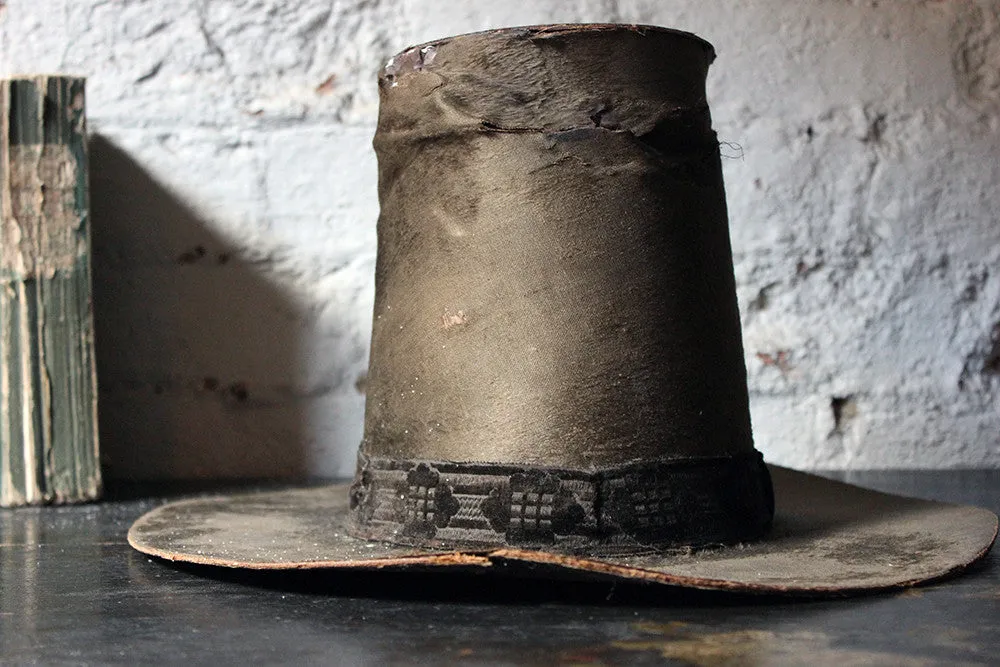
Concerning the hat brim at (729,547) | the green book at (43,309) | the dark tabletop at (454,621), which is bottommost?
the dark tabletop at (454,621)

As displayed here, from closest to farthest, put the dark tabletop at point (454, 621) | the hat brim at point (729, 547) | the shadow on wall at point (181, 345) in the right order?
1. the dark tabletop at point (454, 621)
2. the hat brim at point (729, 547)
3. the shadow on wall at point (181, 345)

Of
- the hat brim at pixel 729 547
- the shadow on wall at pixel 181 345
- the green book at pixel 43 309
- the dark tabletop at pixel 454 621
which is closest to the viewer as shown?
the dark tabletop at pixel 454 621

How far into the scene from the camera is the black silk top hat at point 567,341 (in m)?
1.02

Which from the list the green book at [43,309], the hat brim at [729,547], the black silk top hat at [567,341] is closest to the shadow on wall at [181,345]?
the green book at [43,309]

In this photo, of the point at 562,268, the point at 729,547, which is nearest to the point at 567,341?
the point at 562,268

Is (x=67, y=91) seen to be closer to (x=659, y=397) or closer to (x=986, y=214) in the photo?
(x=659, y=397)

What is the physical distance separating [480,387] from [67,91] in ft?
3.19

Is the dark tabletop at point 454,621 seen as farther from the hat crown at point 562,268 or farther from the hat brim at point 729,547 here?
the hat crown at point 562,268

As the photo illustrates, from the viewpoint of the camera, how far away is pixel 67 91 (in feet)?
5.47

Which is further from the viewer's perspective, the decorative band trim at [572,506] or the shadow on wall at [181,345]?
the shadow on wall at [181,345]

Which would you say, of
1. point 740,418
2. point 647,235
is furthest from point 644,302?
point 740,418

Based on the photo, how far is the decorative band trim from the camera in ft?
3.31

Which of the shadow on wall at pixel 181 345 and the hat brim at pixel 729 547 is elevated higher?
the shadow on wall at pixel 181 345

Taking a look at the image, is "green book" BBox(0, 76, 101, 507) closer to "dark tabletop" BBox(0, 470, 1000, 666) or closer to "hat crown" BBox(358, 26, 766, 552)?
"dark tabletop" BBox(0, 470, 1000, 666)
